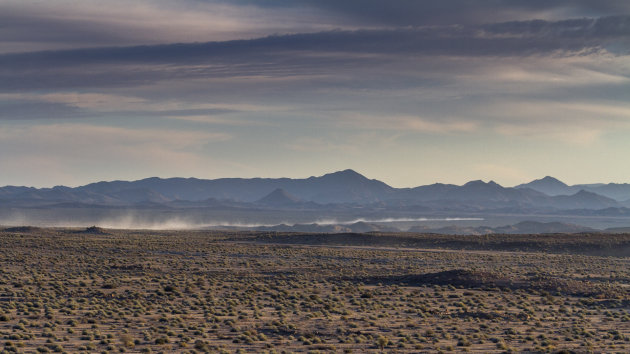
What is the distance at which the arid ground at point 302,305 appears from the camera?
103 feet

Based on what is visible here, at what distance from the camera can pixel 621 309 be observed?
44.8 m

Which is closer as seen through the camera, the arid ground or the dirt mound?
the arid ground

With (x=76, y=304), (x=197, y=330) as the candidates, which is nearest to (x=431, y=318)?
(x=197, y=330)

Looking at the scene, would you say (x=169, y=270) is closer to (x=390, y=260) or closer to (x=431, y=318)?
(x=390, y=260)

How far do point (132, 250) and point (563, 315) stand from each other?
67.2 m

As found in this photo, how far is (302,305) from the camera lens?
43.3 meters

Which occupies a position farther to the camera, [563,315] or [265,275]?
[265,275]

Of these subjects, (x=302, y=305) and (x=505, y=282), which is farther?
(x=505, y=282)

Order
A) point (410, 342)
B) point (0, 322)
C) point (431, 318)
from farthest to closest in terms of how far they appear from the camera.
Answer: point (431, 318)
point (0, 322)
point (410, 342)

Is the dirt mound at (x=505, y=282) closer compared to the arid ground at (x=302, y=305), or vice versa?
the arid ground at (x=302, y=305)

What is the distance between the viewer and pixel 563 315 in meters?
41.5

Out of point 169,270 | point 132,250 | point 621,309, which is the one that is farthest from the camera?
point 132,250

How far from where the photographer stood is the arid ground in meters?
31.3

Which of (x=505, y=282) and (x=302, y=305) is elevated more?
(x=505, y=282)
